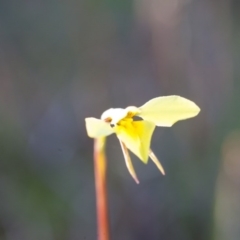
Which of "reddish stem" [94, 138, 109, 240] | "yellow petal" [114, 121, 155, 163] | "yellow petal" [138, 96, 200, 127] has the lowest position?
Answer: "reddish stem" [94, 138, 109, 240]


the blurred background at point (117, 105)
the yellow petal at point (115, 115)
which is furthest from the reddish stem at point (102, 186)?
the blurred background at point (117, 105)

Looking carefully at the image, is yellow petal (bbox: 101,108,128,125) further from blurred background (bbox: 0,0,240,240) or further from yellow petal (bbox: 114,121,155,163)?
blurred background (bbox: 0,0,240,240)

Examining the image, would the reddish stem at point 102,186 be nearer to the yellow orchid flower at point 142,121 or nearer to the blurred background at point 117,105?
the yellow orchid flower at point 142,121

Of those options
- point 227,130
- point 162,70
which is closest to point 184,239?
point 227,130

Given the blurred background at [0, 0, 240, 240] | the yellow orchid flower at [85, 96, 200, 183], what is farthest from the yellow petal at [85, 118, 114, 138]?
the blurred background at [0, 0, 240, 240]

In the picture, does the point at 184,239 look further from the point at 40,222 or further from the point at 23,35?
the point at 23,35

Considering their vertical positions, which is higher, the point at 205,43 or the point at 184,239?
the point at 205,43
